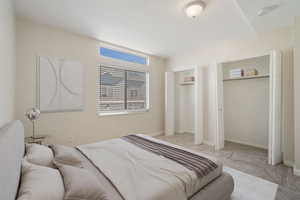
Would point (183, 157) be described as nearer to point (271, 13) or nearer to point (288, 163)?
point (288, 163)

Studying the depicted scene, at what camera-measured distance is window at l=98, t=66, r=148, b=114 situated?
11.6 feet

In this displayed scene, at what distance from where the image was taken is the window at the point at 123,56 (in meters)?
3.47

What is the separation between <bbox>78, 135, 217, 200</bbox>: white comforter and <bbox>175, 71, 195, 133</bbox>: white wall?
11.5ft

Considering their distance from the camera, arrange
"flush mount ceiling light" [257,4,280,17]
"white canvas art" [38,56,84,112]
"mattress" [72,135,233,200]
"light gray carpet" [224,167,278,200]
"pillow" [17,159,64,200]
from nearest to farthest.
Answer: "pillow" [17,159,64,200], "mattress" [72,135,233,200], "light gray carpet" [224,167,278,200], "flush mount ceiling light" [257,4,280,17], "white canvas art" [38,56,84,112]

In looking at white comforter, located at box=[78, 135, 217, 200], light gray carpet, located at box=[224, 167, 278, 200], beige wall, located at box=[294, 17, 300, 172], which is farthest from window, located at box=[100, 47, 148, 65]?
light gray carpet, located at box=[224, 167, 278, 200]

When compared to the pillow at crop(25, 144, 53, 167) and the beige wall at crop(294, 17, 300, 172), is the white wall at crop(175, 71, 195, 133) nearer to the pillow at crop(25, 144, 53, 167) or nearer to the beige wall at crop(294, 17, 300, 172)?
the beige wall at crop(294, 17, 300, 172)

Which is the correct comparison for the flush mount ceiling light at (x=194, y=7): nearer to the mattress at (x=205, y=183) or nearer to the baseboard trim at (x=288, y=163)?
the mattress at (x=205, y=183)

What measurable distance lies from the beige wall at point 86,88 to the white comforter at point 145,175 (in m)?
1.49

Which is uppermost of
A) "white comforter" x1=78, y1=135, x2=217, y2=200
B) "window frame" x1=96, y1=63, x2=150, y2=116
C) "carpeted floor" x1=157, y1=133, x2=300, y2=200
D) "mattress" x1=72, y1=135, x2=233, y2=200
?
"window frame" x1=96, y1=63, x2=150, y2=116

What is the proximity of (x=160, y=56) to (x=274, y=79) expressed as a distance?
3056 mm

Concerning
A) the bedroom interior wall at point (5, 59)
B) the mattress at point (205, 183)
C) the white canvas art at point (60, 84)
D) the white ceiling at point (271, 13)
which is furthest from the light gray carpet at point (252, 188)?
the white canvas art at point (60, 84)

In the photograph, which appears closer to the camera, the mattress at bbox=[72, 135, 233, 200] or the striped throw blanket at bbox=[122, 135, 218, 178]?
the mattress at bbox=[72, 135, 233, 200]

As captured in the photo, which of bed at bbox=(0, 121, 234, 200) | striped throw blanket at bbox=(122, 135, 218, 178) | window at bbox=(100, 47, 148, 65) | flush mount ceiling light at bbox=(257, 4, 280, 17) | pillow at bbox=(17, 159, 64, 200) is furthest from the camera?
window at bbox=(100, 47, 148, 65)

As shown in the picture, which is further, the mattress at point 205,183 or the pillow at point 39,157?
the pillow at point 39,157
